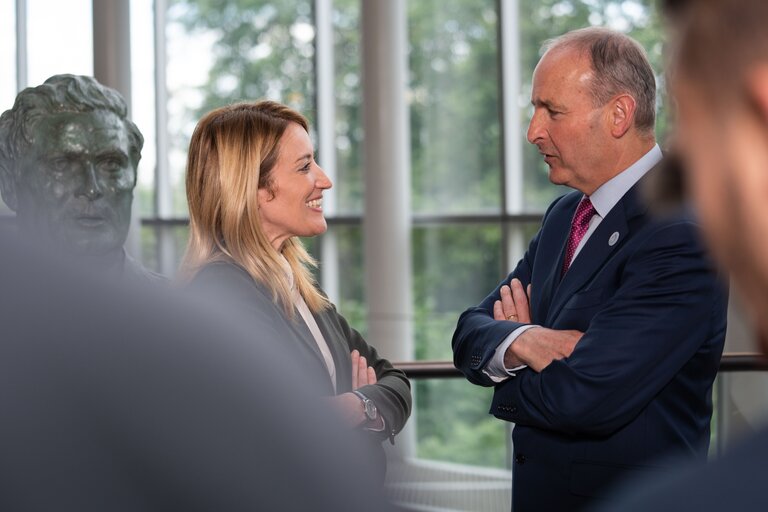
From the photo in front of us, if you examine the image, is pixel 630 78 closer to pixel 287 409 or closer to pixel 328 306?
pixel 328 306

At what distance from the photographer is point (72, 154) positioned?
104 inches

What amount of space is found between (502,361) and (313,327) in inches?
22.5

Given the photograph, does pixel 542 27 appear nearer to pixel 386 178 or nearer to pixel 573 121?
pixel 386 178

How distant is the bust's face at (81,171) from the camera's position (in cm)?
262

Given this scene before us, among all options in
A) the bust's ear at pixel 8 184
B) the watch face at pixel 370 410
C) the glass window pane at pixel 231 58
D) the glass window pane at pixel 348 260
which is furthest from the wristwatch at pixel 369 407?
the glass window pane at pixel 231 58

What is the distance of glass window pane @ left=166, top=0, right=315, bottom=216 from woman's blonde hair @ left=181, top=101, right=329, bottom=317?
8519mm

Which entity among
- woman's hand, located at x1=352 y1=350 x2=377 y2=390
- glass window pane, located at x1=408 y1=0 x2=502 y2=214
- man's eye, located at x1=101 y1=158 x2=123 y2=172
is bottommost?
woman's hand, located at x1=352 y1=350 x2=377 y2=390

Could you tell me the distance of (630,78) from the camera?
3.07 meters

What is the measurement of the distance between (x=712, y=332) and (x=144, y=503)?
266 cm

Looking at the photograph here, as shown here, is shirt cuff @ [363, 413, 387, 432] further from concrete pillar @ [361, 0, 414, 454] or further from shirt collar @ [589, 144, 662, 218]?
concrete pillar @ [361, 0, 414, 454]

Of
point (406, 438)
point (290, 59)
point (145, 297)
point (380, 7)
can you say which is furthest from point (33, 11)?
point (145, 297)

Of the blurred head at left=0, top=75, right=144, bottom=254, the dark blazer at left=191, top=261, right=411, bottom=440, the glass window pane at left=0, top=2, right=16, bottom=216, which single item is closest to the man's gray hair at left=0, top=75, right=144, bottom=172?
the blurred head at left=0, top=75, right=144, bottom=254

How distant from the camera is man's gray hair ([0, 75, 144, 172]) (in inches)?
105

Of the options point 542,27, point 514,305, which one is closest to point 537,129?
point 514,305
